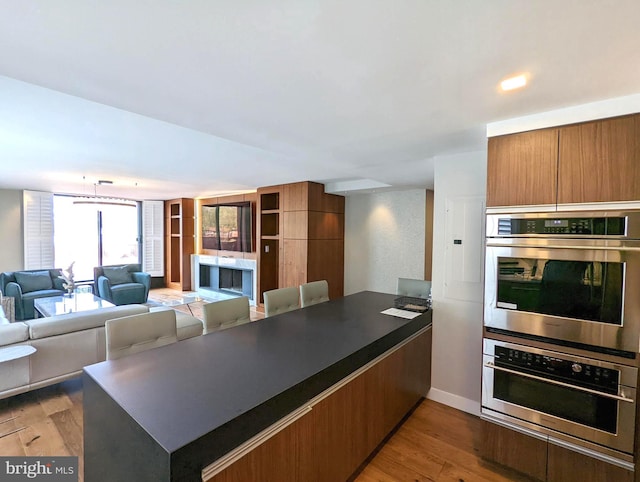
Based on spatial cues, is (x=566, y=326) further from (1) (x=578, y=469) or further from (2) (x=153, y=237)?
(2) (x=153, y=237)

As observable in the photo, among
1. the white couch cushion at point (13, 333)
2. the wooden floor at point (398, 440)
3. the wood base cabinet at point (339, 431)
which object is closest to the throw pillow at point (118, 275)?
the wooden floor at point (398, 440)

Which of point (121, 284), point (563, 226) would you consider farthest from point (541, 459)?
point (121, 284)

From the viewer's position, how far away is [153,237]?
8125mm

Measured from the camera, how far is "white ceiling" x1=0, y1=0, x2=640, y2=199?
104 centimetres

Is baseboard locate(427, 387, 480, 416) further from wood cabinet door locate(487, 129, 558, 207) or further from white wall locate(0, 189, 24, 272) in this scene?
white wall locate(0, 189, 24, 272)

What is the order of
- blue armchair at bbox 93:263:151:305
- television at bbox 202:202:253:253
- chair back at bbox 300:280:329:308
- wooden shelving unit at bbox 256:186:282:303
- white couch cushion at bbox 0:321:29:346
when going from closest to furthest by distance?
white couch cushion at bbox 0:321:29:346, chair back at bbox 300:280:329:308, blue armchair at bbox 93:263:151:305, wooden shelving unit at bbox 256:186:282:303, television at bbox 202:202:253:253

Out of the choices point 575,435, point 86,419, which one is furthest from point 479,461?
point 86,419

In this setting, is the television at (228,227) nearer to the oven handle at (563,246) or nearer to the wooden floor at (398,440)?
the wooden floor at (398,440)

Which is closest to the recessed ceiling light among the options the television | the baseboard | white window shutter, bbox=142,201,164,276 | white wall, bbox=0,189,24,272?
the baseboard

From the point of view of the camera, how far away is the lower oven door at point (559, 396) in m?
1.62

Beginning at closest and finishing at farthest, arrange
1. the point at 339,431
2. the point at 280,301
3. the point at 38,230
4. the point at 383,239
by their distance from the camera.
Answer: the point at 339,431 < the point at 280,301 < the point at 383,239 < the point at 38,230

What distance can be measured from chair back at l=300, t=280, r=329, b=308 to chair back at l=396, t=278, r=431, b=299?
101 cm

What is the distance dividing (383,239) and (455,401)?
3213 mm

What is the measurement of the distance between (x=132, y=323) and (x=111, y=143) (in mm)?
2067
